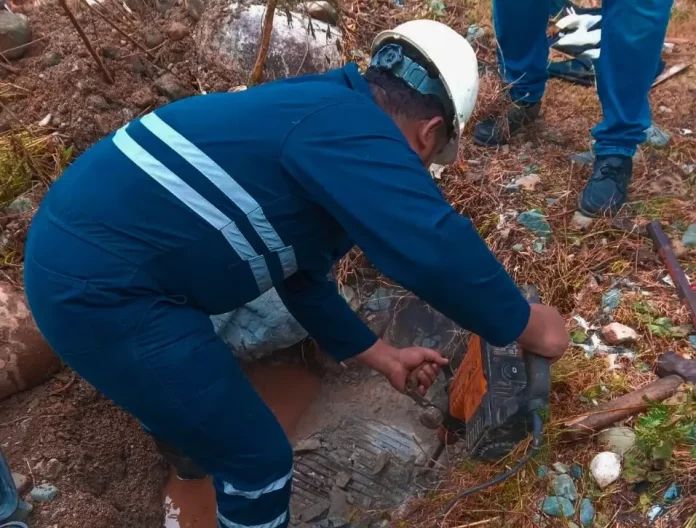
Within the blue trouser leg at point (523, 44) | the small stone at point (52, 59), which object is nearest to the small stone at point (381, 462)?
the blue trouser leg at point (523, 44)

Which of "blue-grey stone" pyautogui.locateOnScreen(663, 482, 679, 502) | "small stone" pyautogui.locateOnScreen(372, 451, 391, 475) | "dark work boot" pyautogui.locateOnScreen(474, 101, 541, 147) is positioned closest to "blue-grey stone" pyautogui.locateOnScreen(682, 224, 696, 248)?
"dark work boot" pyautogui.locateOnScreen(474, 101, 541, 147)

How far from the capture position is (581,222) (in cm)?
Result: 271

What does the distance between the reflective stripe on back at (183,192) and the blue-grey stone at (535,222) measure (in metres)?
1.62

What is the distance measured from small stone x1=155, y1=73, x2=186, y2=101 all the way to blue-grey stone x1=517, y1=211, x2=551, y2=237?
1995mm

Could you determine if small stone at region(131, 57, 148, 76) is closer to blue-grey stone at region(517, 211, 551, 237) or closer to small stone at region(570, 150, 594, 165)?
blue-grey stone at region(517, 211, 551, 237)

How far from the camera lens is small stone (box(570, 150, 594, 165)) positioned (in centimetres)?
302

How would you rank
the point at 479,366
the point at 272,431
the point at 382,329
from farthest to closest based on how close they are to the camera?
the point at 382,329
the point at 479,366
the point at 272,431

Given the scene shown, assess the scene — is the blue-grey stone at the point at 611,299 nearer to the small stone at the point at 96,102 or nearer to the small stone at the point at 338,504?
the small stone at the point at 338,504

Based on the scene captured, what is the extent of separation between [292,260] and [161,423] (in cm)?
56

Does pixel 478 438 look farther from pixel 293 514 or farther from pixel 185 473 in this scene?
pixel 185 473

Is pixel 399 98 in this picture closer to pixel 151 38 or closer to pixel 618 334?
pixel 618 334

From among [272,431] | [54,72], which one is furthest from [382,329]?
[54,72]

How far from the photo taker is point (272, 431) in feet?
5.71

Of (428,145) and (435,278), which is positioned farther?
(428,145)
